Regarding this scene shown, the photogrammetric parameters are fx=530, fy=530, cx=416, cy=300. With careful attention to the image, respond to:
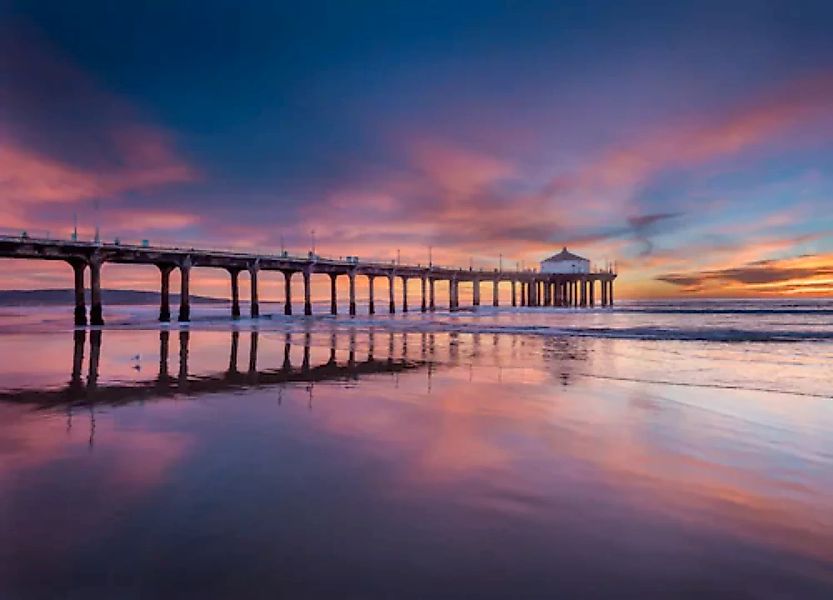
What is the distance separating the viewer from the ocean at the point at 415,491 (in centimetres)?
375

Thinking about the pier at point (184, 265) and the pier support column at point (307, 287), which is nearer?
the pier at point (184, 265)

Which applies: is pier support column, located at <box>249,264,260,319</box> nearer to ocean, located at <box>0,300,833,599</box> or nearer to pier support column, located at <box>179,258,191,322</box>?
pier support column, located at <box>179,258,191,322</box>

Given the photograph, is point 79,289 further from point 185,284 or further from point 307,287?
point 307,287

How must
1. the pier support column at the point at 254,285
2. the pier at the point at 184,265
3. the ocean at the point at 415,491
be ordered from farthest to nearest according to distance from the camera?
the pier support column at the point at 254,285 → the pier at the point at 184,265 → the ocean at the point at 415,491

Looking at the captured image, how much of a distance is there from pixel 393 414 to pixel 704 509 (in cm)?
550

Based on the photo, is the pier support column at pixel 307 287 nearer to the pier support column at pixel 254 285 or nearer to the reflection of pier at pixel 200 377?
the pier support column at pixel 254 285

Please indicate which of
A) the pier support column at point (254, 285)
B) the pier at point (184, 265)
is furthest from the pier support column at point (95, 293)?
the pier support column at point (254, 285)

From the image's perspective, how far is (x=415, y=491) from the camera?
219 inches

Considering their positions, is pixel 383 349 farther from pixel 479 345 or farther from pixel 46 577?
pixel 46 577

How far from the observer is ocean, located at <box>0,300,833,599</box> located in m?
3.75

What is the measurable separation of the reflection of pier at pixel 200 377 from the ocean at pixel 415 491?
0.15m

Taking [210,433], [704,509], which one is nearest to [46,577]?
[210,433]

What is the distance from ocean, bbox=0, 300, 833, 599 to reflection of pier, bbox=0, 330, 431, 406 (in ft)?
0.50

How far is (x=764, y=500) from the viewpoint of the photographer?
5.45 meters
